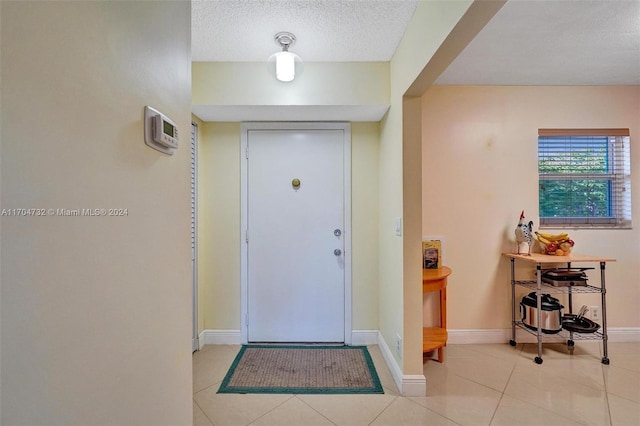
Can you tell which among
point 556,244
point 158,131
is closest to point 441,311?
point 556,244

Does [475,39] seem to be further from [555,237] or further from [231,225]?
[231,225]

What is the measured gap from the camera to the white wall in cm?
48

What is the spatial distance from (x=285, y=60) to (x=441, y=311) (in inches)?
94.6

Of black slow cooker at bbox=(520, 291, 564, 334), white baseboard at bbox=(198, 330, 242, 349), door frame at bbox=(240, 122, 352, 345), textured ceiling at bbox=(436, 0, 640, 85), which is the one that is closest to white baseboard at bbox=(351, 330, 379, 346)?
door frame at bbox=(240, 122, 352, 345)

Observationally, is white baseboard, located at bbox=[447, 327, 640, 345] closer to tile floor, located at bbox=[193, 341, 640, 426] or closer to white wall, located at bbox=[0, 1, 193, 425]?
tile floor, located at bbox=[193, 341, 640, 426]

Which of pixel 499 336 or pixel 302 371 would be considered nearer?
pixel 302 371

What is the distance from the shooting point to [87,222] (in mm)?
614

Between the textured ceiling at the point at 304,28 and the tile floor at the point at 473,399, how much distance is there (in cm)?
244

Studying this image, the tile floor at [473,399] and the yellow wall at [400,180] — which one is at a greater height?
the yellow wall at [400,180]

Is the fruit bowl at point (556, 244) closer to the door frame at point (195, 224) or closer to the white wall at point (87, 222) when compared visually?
the white wall at point (87, 222)

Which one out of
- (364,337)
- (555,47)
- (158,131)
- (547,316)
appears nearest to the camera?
(158,131)

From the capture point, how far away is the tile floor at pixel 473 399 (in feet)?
5.63

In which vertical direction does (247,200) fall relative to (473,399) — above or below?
above

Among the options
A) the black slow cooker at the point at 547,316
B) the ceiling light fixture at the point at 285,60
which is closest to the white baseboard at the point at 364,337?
the black slow cooker at the point at 547,316
